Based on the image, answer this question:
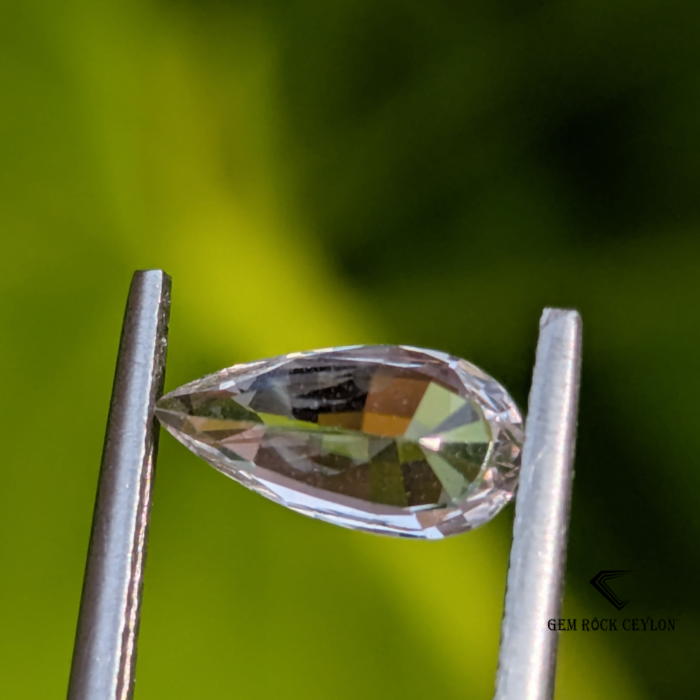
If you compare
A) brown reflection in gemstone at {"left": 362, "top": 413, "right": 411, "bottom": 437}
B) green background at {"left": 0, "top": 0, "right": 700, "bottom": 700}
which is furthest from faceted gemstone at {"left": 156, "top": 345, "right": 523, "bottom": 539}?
green background at {"left": 0, "top": 0, "right": 700, "bottom": 700}

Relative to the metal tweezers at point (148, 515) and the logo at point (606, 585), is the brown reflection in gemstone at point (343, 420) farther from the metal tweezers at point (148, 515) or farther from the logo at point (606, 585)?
the logo at point (606, 585)

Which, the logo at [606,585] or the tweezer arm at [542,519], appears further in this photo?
the logo at [606,585]

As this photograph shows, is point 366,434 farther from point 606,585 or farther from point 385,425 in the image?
point 606,585

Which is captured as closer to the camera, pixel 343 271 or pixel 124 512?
pixel 124 512

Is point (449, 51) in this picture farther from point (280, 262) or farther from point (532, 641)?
point (532, 641)

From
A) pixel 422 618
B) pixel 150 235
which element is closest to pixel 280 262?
pixel 150 235

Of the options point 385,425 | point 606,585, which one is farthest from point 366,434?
point 606,585

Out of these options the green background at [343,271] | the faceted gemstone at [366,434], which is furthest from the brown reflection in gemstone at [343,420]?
the green background at [343,271]

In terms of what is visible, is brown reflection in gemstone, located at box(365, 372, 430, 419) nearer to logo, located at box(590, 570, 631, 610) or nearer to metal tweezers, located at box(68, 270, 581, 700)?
metal tweezers, located at box(68, 270, 581, 700)
